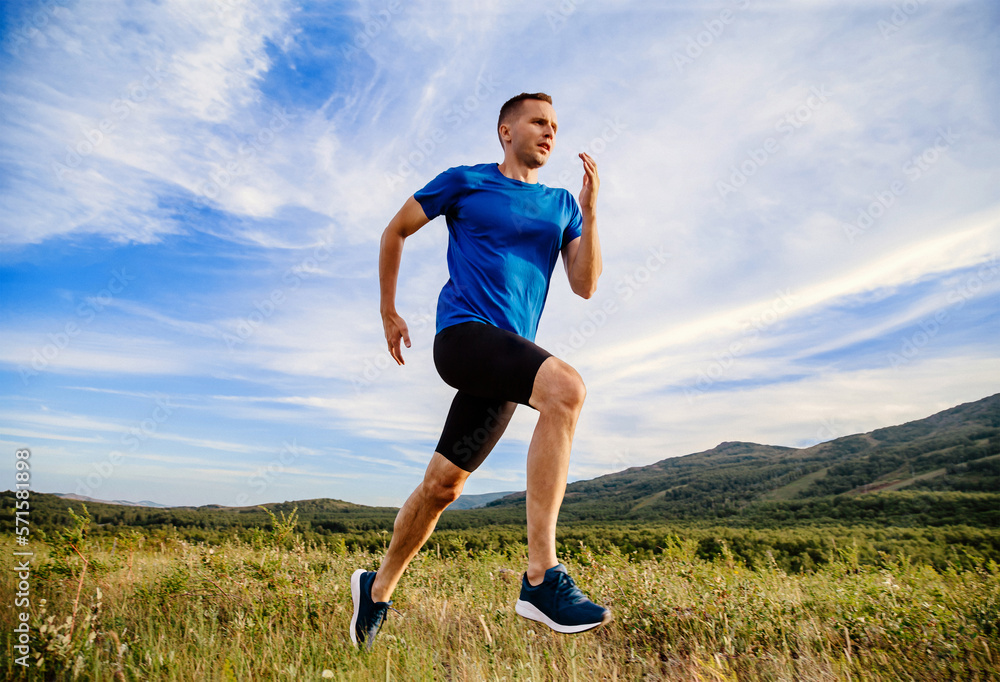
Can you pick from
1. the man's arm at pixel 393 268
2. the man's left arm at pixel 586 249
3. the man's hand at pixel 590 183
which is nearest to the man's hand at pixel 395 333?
the man's arm at pixel 393 268

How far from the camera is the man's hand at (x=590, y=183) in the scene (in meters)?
2.70

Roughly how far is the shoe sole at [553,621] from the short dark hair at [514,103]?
234cm

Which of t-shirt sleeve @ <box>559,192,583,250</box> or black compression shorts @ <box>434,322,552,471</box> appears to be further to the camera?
t-shirt sleeve @ <box>559,192,583,250</box>

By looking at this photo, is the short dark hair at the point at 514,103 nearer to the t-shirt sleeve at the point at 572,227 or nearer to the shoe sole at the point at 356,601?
the t-shirt sleeve at the point at 572,227

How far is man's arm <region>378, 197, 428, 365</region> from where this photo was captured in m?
2.96

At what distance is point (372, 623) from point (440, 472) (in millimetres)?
927

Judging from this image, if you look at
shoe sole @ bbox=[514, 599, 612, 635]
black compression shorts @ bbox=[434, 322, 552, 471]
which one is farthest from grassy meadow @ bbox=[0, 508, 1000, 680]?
black compression shorts @ bbox=[434, 322, 552, 471]

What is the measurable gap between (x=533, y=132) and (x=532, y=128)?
0.02 m

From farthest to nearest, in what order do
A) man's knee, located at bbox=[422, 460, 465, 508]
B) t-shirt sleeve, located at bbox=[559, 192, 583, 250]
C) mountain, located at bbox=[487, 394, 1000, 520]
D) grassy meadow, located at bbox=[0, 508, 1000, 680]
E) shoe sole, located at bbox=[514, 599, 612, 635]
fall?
mountain, located at bbox=[487, 394, 1000, 520] < t-shirt sleeve, located at bbox=[559, 192, 583, 250] < man's knee, located at bbox=[422, 460, 465, 508] < grassy meadow, located at bbox=[0, 508, 1000, 680] < shoe sole, located at bbox=[514, 599, 612, 635]

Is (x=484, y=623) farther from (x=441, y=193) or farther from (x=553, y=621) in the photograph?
(x=441, y=193)

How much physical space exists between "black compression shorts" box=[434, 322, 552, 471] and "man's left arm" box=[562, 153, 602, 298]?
75cm

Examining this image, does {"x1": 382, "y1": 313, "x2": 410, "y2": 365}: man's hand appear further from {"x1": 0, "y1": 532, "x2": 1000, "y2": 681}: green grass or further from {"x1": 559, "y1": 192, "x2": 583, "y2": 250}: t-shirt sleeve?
{"x1": 0, "y1": 532, "x2": 1000, "y2": 681}: green grass

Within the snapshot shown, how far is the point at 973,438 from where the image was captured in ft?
199

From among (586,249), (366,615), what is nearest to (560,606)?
(366,615)
